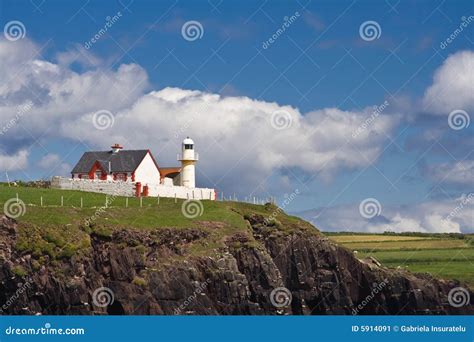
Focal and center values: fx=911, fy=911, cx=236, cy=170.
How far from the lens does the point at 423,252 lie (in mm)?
135250

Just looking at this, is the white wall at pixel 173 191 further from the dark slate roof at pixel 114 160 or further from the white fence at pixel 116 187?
the dark slate roof at pixel 114 160

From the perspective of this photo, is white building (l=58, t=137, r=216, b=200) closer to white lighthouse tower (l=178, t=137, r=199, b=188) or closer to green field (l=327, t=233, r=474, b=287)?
white lighthouse tower (l=178, t=137, r=199, b=188)

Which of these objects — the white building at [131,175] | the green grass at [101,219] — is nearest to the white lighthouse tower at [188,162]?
the white building at [131,175]

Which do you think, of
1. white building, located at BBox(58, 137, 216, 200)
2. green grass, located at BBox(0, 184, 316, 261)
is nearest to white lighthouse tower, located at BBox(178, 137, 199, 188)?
white building, located at BBox(58, 137, 216, 200)

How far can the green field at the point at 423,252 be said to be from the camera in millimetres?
119750

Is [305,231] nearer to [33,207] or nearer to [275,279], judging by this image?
[275,279]

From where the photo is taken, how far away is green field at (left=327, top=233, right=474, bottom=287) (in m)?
120

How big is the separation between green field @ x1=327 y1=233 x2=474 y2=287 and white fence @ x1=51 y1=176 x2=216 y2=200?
2779cm

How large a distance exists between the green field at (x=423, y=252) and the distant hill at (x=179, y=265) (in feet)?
56.9

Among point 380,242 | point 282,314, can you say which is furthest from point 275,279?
point 380,242

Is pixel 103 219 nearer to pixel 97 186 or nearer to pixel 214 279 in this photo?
pixel 214 279

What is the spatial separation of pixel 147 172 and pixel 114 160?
4.26 meters

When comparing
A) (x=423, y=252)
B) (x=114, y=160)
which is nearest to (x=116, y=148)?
(x=114, y=160)

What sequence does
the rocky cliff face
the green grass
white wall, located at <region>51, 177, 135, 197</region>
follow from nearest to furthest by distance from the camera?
the rocky cliff face
the green grass
white wall, located at <region>51, 177, 135, 197</region>
